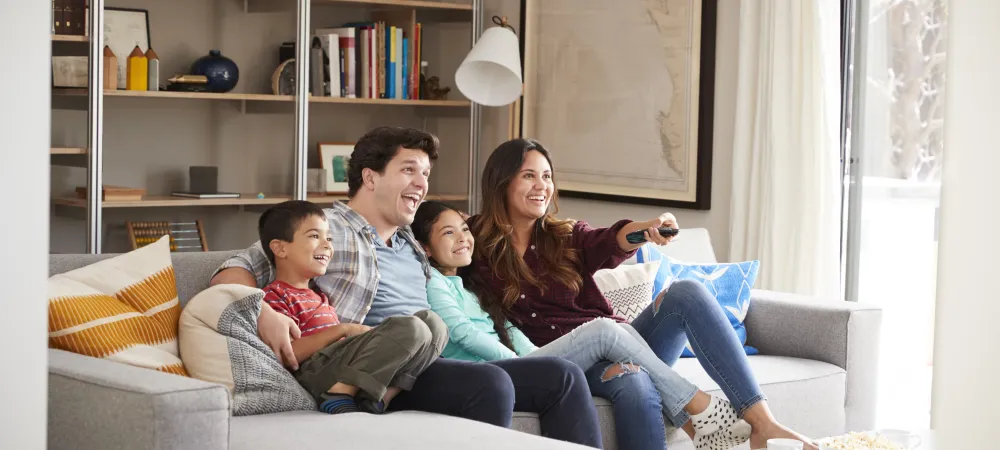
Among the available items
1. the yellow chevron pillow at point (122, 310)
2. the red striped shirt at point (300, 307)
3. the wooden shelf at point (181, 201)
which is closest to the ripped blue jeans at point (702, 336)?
the red striped shirt at point (300, 307)

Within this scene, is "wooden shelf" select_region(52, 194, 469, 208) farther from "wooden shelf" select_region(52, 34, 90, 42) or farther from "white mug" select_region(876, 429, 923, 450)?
"white mug" select_region(876, 429, 923, 450)

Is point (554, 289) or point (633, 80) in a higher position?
point (633, 80)

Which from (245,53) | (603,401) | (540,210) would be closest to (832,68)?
(540,210)

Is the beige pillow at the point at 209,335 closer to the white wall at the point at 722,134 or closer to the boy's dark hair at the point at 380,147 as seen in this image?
the boy's dark hair at the point at 380,147

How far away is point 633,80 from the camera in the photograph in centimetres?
452

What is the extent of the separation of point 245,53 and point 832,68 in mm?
2660

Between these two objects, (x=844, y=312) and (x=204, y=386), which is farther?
(x=844, y=312)

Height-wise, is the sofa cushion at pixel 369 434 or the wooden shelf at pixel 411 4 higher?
the wooden shelf at pixel 411 4

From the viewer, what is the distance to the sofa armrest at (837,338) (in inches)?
119

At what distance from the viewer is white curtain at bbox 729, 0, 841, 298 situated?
3.73 m

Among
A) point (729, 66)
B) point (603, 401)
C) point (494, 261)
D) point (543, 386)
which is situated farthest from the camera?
point (729, 66)

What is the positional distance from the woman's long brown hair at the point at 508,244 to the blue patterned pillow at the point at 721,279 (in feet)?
1.44

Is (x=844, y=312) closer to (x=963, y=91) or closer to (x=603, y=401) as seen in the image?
(x=603, y=401)

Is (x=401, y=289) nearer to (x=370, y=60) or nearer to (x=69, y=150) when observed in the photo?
(x=69, y=150)
